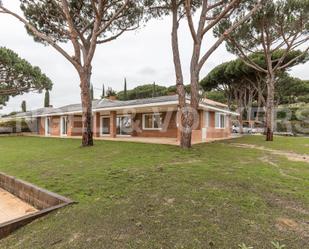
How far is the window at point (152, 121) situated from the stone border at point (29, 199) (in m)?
13.2

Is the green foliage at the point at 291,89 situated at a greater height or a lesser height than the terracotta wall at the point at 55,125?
greater

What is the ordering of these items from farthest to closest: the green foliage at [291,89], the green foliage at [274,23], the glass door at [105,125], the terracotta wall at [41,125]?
the green foliage at [291,89] < the terracotta wall at [41,125] < the glass door at [105,125] < the green foliage at [274,23]

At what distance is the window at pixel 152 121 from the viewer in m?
18.7

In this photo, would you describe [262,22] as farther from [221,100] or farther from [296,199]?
[221,100]

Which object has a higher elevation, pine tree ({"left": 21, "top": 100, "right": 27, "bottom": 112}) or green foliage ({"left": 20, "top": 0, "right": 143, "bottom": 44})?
green foliage ({"left": 20, "top": 0, "right": 143, "bottom": 44})

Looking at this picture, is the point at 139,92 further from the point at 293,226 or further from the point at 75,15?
the point at 293,226

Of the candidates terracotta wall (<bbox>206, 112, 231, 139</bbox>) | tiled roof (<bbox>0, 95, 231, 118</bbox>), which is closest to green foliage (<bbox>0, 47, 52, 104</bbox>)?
tiled roof (<bbox>0, 95, 231, 118</bbox>)

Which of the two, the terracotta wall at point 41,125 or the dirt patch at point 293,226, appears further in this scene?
the terracotta wall at point 41,125

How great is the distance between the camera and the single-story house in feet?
52.5

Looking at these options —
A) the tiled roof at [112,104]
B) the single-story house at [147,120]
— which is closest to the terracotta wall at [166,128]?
the single-story house at [147,120]

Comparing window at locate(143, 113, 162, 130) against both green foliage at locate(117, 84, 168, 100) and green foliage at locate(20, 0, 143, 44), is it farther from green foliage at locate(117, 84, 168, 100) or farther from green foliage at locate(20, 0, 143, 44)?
green foliage at locate(117, 84, 168, 100)

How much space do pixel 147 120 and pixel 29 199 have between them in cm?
1490

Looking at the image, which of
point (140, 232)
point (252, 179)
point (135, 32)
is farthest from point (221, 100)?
point (140, 232)

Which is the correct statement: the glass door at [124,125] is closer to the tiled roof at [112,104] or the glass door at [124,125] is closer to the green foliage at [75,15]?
the tiled roof at [112,104]
